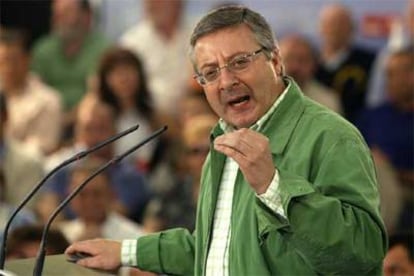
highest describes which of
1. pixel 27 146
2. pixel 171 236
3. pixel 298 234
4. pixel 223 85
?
pixel 223 85

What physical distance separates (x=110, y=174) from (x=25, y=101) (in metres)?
1.01

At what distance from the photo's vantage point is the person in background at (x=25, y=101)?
713 centimetres

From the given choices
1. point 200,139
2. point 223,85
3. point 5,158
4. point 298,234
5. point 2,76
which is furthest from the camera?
point 2,76

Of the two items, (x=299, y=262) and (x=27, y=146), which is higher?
(x=299, y=262)

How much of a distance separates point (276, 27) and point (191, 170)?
105 cm

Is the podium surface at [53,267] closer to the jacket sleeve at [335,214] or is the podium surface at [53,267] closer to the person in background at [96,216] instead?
the jacket sleeve at [335,214]

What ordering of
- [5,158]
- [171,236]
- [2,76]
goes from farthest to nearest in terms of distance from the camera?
1. [2,76]
2. [5,158]
3. [171,236]

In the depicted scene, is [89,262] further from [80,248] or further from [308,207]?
[308,207]

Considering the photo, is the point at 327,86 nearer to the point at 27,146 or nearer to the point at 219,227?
the point at 27,146

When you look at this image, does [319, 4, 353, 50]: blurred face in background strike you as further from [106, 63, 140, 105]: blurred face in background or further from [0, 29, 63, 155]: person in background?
[0, 29, 63, 155]: person in background

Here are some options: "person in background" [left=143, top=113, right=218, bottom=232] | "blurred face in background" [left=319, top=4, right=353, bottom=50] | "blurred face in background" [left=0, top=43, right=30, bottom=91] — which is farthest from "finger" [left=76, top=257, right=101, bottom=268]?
"blurred face in background" [left=0, top=43, right=30, bottom=91]

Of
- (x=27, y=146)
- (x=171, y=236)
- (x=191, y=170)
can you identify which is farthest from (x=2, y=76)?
(x=171, y=236)

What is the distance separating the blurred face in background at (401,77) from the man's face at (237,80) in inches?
148

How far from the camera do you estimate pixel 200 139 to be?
20.2ft
